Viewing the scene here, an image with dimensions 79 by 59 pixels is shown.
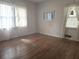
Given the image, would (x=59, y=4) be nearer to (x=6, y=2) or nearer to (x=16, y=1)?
(x=16, y=1)

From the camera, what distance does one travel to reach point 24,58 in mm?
2725

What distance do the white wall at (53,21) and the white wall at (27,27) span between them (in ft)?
1.73

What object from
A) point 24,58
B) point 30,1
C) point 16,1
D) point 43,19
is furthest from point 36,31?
point 24,58

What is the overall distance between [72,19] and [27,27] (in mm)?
3295

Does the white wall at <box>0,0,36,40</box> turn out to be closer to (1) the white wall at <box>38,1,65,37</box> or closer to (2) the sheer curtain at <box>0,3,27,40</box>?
(2) the sheer curtain at <box>0,3,27,40</box>

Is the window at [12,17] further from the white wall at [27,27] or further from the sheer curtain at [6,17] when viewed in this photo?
the white wall at [27,27]

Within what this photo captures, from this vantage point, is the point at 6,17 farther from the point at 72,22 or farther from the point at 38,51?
the point at 72,22

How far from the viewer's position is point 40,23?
7.37 meters

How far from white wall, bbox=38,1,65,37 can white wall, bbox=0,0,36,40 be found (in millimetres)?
527

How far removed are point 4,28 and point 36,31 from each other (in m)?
3.23

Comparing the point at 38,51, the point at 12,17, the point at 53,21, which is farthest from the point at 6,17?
the point at 53,21

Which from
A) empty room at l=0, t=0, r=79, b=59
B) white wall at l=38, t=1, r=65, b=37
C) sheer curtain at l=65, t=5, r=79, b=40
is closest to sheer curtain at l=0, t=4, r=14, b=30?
empty room at l=0, t=0, r=79, b=59

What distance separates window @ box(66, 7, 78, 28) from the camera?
516cm

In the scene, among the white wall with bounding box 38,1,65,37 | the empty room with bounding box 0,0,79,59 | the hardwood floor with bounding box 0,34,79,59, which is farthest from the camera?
the white wall with bounding box 38,1,65,37
